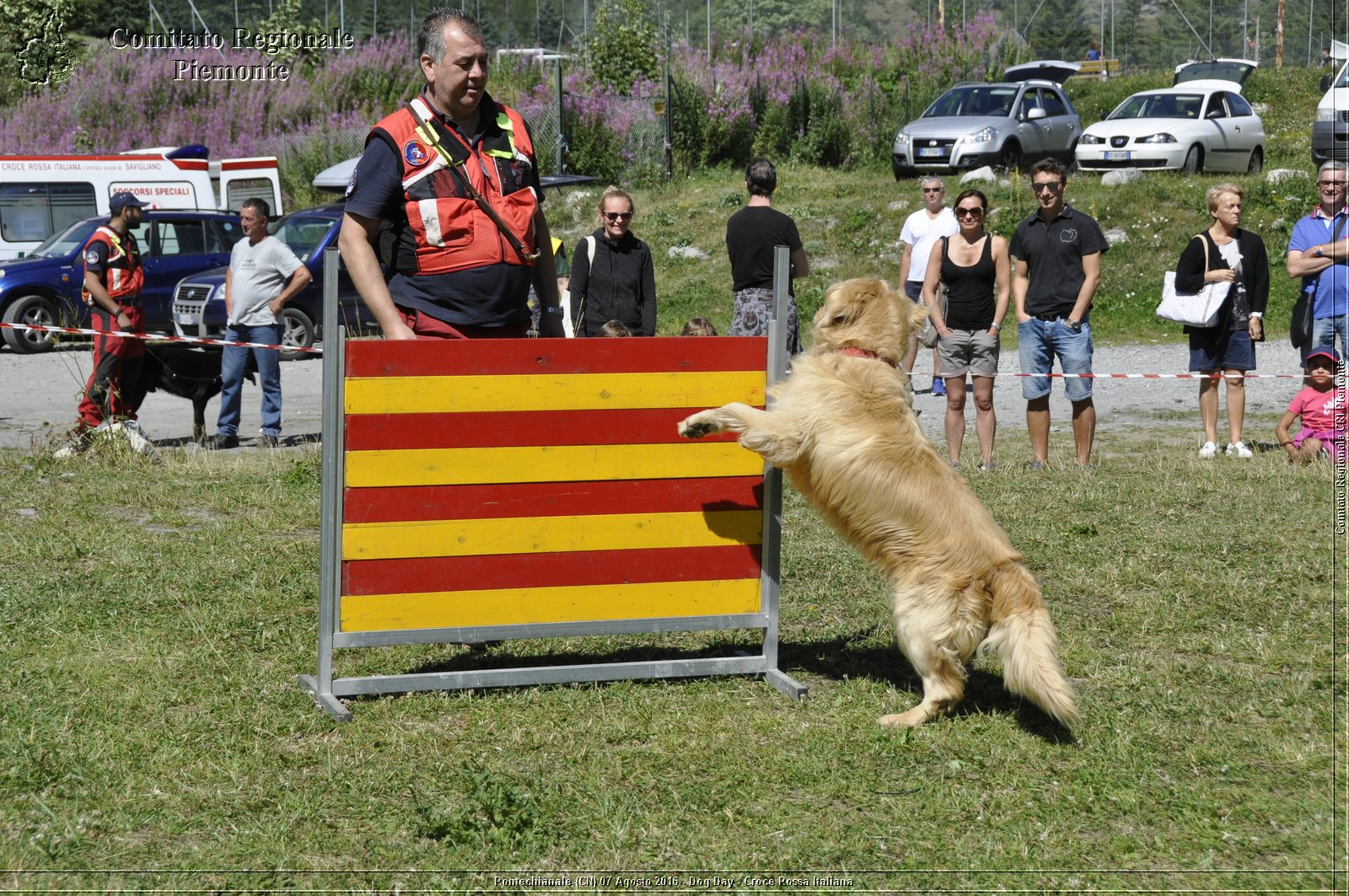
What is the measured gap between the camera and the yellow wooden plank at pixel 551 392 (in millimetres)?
4332

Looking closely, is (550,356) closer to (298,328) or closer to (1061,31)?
(298,328)

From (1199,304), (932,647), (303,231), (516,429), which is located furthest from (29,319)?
(932,647)

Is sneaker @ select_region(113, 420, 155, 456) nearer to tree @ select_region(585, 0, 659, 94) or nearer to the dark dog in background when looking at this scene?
the dark dog in background

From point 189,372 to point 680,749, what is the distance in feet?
26.6

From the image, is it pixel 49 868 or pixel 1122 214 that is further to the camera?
pixel 1122 214

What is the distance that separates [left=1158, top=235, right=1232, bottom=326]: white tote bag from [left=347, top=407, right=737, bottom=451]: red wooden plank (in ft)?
19.9

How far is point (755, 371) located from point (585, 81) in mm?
23232

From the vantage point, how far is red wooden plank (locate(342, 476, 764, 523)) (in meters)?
4.38

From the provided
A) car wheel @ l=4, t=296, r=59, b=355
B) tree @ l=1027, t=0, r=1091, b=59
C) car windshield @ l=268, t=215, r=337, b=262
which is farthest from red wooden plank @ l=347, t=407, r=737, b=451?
tree @ l=1027, t=0, r=1091, b=59

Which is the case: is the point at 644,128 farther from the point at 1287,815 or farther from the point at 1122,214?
the point at 1287,815

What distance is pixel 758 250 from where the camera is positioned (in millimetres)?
8930

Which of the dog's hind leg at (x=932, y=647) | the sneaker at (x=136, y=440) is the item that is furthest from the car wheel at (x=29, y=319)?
the dog's hind leg at (x=932, y=647)

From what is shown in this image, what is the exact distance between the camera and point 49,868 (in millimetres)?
3186

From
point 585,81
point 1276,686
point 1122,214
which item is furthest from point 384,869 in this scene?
point 585,81
